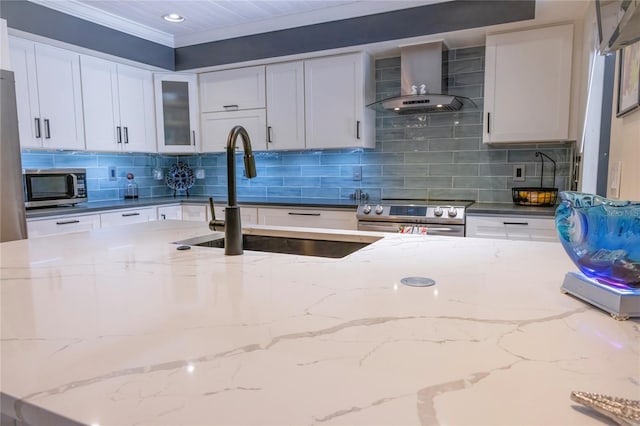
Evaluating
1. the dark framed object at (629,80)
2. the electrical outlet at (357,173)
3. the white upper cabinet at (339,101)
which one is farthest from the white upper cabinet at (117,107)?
the dark framed object at (629,80)

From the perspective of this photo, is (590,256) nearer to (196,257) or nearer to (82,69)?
(196,257)

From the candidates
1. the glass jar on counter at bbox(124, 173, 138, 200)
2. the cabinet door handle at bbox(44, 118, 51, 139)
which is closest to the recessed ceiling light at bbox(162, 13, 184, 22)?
the cabinet door handle at bbox(44, 118, 51, 139)

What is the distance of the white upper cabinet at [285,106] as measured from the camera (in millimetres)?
3752

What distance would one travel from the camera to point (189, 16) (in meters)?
3.54

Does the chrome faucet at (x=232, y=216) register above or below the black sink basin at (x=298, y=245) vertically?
above

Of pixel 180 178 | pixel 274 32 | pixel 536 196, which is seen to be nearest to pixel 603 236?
pixel 536 196

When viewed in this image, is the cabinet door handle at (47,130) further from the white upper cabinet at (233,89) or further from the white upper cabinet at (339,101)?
the white upper cabinet at (339,101)

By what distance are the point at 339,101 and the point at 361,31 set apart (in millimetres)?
Answer: 572

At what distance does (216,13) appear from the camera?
350 cm

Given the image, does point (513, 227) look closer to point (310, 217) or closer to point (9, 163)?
point (310, 217)

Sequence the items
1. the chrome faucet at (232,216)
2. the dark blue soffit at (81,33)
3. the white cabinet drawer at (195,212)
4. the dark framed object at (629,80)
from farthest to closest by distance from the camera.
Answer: the white cabinet drawer at (195,212)
the dark blue soffit at (81,33)
the dark framed object at (629,80)
the chrome faucet at (232,216)

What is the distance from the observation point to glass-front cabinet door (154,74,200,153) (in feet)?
13.6

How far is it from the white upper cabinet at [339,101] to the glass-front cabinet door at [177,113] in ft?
4.11

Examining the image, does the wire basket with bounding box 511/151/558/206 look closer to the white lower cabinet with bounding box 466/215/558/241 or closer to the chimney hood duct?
the white lower cabinet with bounding box 466/215/558/241
